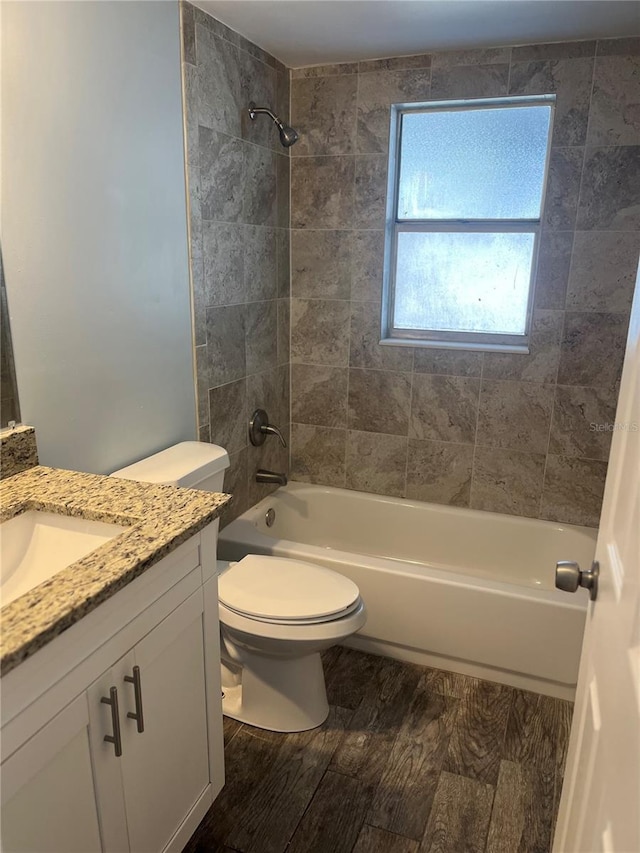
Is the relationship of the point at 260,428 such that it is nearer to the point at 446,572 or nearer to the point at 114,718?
the point at 446,572

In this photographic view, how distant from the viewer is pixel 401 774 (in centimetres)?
187

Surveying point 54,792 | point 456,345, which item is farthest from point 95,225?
point 456,345

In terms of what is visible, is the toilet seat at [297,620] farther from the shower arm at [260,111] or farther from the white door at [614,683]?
the shower arm at [260,111]

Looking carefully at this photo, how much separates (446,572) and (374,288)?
1.27 metres

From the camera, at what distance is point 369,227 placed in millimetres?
2738

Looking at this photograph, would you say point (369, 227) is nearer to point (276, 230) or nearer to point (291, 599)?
point (276, 230)

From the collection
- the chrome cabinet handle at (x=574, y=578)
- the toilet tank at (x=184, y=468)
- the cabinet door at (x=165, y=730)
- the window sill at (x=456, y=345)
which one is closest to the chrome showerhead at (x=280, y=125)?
the window sill at (x=456, y=345)

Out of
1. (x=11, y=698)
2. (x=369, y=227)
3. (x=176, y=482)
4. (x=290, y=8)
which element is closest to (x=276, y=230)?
(x=369, y=227)

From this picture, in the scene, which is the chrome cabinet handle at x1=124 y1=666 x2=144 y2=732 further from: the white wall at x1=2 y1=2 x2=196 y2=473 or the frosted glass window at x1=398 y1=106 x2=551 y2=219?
the frosted glass window at x1=398 y1=106 x2=551 y2=219

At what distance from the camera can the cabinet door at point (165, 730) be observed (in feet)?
3.91

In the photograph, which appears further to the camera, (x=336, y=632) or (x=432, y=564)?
(x=432, y=564)

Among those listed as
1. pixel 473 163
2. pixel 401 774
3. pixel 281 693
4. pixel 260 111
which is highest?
pixel 260 111

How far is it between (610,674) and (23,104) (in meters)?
1.64

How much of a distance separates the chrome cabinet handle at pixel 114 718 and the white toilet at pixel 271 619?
2.42ft
